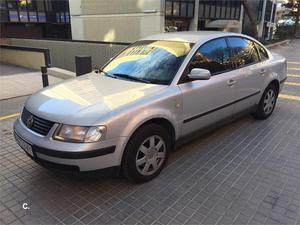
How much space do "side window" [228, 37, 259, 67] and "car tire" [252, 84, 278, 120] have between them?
714 mm

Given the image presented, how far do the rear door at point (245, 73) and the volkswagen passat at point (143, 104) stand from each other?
0.02 m

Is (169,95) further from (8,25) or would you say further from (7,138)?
(8,25)

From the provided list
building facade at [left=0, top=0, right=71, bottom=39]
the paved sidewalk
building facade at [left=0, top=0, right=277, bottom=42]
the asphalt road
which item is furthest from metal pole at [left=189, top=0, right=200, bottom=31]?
the asphalt road

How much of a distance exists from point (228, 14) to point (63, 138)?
30012 millimetres

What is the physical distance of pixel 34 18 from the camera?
1196 inches

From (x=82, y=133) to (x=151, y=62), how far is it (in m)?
1.50

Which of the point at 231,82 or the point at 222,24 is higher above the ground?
the point at 231,82

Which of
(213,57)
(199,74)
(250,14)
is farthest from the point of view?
(250,14)

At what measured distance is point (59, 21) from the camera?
107 ft

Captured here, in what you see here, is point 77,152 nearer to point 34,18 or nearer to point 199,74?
point 199,74

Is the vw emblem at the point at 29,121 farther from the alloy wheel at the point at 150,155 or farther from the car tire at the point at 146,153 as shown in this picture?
the alloy wheel at the point at 150,155

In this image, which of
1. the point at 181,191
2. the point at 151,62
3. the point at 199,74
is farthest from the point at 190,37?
the point at 181,191

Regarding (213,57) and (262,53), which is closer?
(213,57)

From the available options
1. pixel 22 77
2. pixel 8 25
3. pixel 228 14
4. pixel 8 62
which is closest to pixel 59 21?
pixel 8 25
